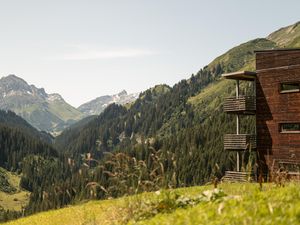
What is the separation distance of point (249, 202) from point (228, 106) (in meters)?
34.0

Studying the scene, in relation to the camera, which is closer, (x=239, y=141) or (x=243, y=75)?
(x=239, y=141)

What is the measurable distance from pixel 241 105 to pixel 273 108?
294 centimetres

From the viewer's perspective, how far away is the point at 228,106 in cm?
4103

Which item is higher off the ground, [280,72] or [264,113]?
[280,72]

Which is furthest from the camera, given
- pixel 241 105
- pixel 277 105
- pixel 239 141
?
pixel 241 105

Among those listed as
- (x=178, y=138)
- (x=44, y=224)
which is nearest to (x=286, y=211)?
(x=44, y=224)

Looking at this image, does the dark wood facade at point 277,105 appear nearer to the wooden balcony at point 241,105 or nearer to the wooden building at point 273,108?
the wooden building at point 273,108

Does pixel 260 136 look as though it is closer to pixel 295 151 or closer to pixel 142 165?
pixel 295 151

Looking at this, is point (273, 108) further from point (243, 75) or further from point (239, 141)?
point (239, 141)

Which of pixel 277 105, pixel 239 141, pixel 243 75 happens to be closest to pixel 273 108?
pixel 277 105

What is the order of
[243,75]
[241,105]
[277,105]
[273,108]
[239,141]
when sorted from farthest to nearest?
[243,75]
[241,105]
[239,141]
[273,108]
[277,105]

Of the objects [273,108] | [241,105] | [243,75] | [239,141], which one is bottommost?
[239,141]

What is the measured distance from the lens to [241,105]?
40.0 meters

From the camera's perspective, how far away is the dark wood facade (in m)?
37.7
